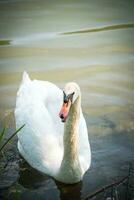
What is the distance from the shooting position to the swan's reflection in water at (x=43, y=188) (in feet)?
9.09

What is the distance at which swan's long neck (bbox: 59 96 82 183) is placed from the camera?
2736mm

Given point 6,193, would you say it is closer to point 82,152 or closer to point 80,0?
point 82,152

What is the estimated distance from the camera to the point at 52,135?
304cm

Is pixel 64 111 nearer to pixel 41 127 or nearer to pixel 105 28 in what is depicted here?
pixel 41 127

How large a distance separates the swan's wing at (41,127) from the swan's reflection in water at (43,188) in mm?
56

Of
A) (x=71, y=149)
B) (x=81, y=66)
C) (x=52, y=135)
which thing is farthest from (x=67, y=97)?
(x=81, y=66)

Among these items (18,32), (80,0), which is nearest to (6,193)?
(18,32)

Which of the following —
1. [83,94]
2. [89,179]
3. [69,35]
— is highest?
[69,35]

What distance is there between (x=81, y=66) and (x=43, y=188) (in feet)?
6.77

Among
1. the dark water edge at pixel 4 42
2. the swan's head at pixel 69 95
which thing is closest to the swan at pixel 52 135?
the swan's head at pixel 69 95

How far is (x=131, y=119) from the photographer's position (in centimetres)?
370

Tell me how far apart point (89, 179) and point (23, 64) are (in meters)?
2.09

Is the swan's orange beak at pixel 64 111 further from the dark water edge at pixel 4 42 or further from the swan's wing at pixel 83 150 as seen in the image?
the dark water edge at pixel 4 42

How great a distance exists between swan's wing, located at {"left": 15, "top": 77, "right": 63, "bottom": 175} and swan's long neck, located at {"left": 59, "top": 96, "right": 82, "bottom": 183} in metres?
0.10
